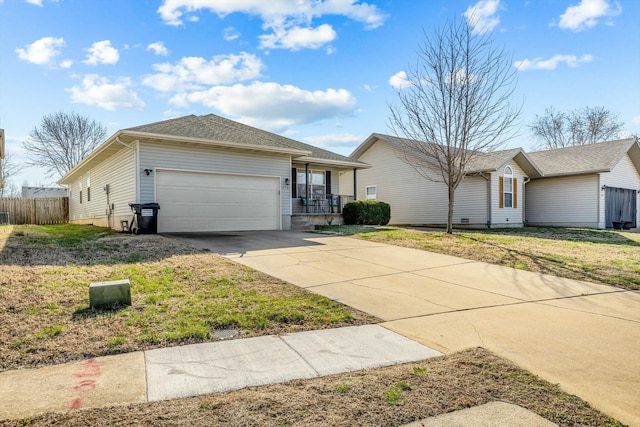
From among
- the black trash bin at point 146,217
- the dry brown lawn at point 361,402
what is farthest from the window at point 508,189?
the dry brown lawn at point 361,402

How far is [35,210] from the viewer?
25.3 metres

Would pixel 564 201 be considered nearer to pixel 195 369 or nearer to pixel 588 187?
pixel 588 187

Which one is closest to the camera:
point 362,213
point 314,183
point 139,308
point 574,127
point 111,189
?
point 139,308

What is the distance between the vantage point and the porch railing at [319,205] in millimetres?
18578

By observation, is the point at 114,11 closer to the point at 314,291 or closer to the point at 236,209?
the point at 236,209

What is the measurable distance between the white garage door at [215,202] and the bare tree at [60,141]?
30.1 meters

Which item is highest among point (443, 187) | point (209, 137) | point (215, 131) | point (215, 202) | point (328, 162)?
point (215, 131)

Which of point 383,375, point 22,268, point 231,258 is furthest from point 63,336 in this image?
point 231,258

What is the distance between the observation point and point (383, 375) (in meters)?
3.22

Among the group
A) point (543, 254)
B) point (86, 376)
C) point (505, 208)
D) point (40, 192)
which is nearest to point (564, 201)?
point (505, 208)

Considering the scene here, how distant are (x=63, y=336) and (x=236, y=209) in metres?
11.3

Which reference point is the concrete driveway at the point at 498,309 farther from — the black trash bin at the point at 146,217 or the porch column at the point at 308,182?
the porch column at the point at 308,182

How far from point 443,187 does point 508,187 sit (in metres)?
3.26

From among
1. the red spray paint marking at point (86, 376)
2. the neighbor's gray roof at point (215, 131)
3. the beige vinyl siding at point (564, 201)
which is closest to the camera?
the red spray paint marking at point (86, 376)
